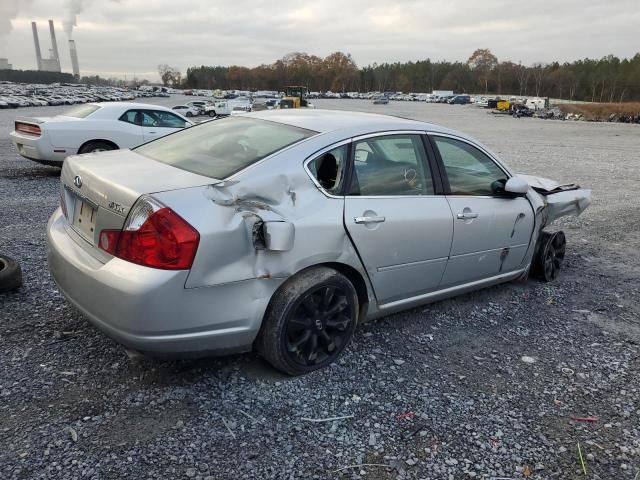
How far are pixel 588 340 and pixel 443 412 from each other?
1693 mm

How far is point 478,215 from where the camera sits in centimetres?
389

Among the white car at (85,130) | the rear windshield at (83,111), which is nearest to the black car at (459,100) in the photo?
the white car at (85,130)

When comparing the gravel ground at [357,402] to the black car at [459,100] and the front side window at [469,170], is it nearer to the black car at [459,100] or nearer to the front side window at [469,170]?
the front side window at [469,170]

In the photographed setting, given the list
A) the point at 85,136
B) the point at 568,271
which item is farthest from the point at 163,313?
the point at 85,136

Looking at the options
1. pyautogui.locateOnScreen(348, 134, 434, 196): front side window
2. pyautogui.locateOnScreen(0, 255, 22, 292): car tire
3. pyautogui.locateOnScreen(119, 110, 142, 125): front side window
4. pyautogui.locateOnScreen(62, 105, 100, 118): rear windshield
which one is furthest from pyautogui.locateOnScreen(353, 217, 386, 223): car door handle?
pyautogui.locateOnScreen(62, 105, 100, 118): rear windshield

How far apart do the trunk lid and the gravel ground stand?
910 millimetres

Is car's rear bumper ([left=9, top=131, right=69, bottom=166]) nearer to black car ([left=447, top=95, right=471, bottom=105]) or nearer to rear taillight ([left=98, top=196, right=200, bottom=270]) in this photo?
rear taillight ([left=98, top=196, right=200, bottom=270])

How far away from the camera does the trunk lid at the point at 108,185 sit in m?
2.69

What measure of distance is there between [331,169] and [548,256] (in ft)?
9.52

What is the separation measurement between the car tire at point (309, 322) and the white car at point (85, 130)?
7.80 metres

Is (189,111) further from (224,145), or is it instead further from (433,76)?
(433,76)

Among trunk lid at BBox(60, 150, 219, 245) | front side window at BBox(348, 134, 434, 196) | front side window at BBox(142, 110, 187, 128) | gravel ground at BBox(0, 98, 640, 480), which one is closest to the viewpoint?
gravel ground at BBox(0, 98, 640, 480)

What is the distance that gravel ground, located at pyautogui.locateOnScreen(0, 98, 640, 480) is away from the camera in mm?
2469

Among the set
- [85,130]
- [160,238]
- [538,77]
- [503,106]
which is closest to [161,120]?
[85,130]
